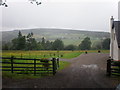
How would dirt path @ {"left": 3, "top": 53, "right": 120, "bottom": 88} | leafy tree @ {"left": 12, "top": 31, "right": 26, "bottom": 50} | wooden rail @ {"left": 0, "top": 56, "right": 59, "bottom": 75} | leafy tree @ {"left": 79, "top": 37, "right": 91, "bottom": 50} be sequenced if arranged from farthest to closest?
1. leafy tree @ {"left": 79, "top": 37, "right": 91, "bottom": 50}
2. leafy tree @ {"left": 12, "top": 31, "right": 26, "bottom": 50}
3. wooden rail @ {"left": 0, "top": 56, "right": 59, "bottom": 75}
4. dirt path @ {"left": 3, "top": 53, "right": 120, "bottom": 88}

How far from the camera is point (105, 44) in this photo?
52.7 meters

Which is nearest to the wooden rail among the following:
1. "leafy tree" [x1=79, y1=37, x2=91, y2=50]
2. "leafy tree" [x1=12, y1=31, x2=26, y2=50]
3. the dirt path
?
the dirt path

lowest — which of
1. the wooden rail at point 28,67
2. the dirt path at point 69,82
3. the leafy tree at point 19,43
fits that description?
the dirt path at point 69,82

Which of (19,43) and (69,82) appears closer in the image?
(69,82)

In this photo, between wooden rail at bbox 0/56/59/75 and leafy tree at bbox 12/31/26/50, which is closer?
wooden rail at bbox 0/56/59/75

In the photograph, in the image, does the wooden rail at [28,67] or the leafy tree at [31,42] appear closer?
the wooden rail at [28,67]

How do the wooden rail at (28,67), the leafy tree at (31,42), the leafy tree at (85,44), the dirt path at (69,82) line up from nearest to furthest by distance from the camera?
the dirt path at (69,82) < the wooden rail at (28,67) < the leafy tree at (31,42) < the leafy tree at (85,44)

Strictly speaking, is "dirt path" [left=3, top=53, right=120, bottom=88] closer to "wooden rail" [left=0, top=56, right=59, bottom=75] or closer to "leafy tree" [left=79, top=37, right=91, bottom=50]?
"wooden rail" [left=0, top=56, right=59, bottom=75]

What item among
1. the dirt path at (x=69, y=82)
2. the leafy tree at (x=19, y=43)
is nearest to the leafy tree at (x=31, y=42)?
the leafy tree at (x=19, y=43)

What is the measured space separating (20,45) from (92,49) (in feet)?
97.6

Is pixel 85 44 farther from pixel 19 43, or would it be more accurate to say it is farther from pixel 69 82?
pixel 69 82

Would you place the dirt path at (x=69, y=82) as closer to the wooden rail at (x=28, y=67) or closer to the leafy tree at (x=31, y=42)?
the wooden rail at (x=28, y=67)

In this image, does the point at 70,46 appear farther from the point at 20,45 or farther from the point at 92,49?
the point at 20,45

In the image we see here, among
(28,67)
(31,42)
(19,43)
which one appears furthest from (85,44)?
(28,67)
